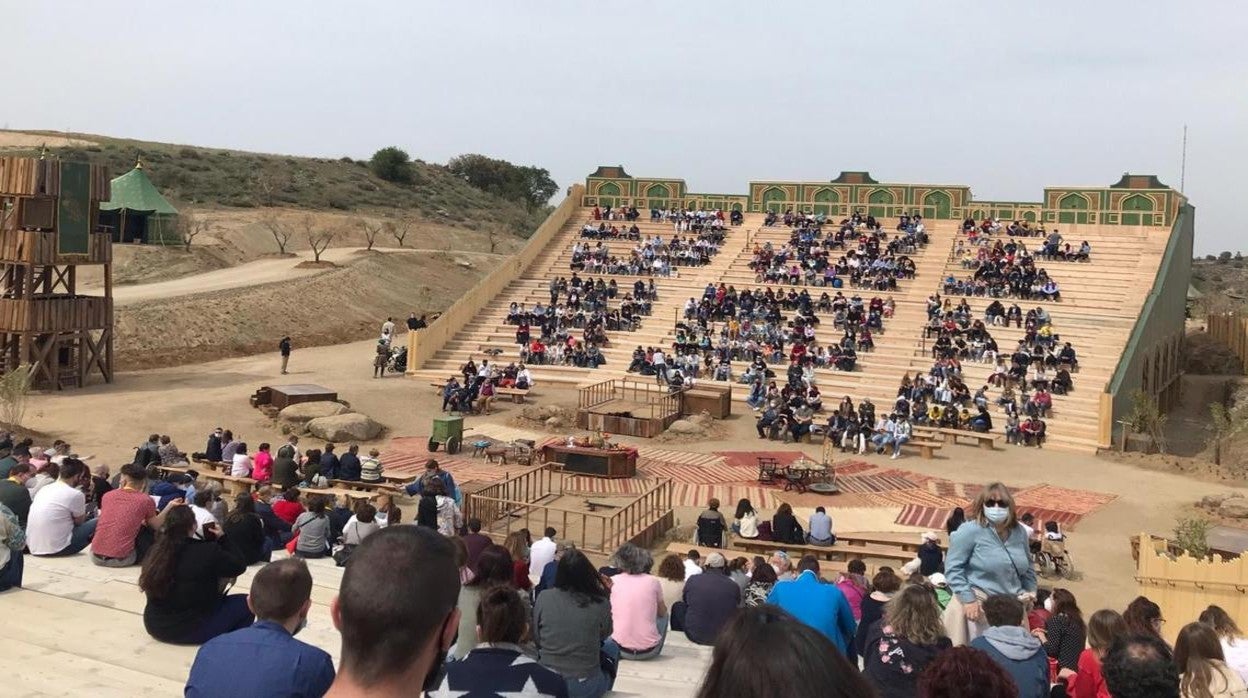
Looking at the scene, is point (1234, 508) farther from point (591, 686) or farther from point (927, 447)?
point (591, 686)

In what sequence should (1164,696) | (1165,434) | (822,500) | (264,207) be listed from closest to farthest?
(1164,696), (822,500), (1165,434), (264,207)

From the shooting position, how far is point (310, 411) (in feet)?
81.8

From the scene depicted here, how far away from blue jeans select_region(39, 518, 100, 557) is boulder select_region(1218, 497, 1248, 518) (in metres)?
18.1

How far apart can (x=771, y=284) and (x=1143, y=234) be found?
44.1 feet

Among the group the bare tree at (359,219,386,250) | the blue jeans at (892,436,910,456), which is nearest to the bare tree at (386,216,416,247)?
the bare tree at (359,219,386,250)

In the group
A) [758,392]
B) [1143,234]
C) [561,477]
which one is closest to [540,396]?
[758,392]

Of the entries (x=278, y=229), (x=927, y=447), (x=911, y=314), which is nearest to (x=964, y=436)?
(x=927, y=447)

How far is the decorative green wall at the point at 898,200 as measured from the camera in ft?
128

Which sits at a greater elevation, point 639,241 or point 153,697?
point 639,241

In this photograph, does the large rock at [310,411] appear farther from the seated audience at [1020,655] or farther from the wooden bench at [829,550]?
the seated audience at [1020,655]

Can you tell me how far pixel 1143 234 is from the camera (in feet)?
126

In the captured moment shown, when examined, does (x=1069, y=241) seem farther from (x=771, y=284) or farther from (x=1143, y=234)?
(x=771, y=284)

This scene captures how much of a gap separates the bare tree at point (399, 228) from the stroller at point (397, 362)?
31.6m

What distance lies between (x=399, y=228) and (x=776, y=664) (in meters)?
67.7
